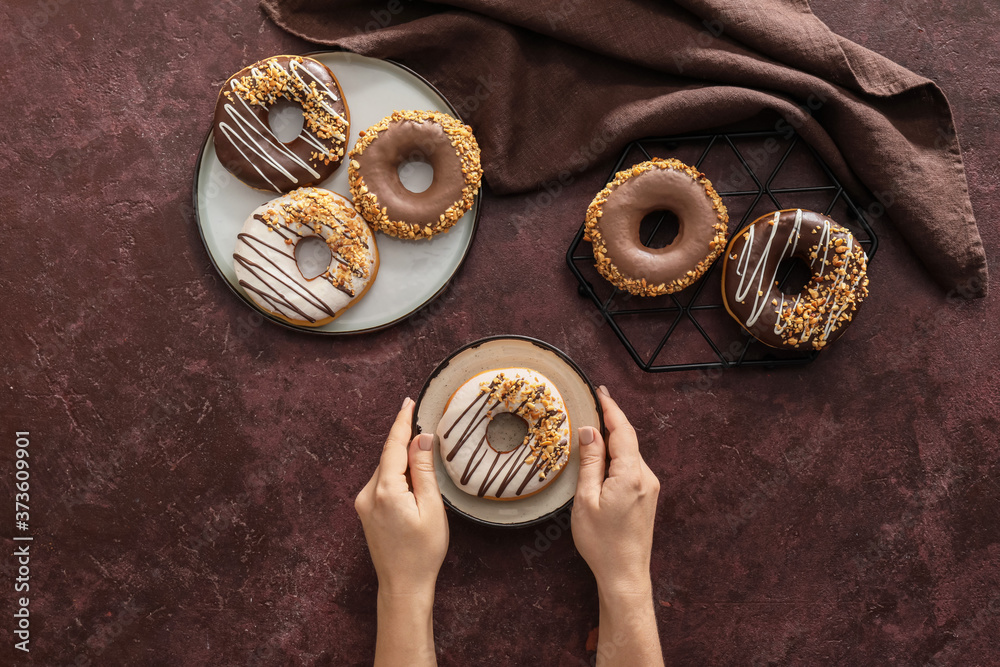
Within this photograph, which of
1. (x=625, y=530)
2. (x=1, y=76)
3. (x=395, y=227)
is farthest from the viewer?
(x=1, y=76)

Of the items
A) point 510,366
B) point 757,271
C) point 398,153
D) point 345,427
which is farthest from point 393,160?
point 757,271

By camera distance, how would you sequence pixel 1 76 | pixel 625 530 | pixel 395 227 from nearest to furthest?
pixel 625 530 < pixel 395 227 < pixel 1 76

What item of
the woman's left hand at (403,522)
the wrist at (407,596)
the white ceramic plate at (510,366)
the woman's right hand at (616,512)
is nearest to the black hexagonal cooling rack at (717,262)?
the white ceramic plate at (510,366)

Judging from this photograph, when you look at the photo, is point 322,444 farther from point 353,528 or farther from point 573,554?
point 573,554

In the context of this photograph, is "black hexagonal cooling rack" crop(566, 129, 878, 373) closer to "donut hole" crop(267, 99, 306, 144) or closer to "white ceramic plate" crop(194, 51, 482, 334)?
"white ceramic plate" crop(194, 51, 482, 334)

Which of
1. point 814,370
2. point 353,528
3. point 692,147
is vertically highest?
point 692,147

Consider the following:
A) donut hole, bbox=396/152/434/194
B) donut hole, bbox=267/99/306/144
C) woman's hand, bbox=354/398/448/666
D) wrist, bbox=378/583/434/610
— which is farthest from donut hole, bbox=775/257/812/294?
donut hole, bbox=267/99/306/144

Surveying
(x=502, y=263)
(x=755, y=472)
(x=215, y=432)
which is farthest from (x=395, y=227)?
(x=755, y=472)
